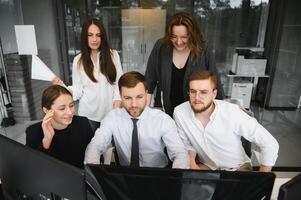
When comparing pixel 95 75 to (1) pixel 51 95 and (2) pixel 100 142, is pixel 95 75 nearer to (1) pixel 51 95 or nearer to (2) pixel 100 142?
(1) pixel 51 95

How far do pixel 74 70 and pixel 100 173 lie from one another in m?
1.36

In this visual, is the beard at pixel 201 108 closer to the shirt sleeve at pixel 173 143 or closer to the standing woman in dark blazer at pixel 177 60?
the shirt sleeve at pixel 173 143

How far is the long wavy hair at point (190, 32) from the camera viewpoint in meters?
1.65

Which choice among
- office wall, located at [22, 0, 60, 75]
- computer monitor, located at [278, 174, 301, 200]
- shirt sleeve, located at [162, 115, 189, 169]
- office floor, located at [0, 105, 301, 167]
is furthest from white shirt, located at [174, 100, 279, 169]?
office wall, located at [22, 0, 60, 75]

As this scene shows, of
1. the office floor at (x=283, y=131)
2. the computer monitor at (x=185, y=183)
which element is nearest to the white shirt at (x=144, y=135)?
the computer monitor at (x=185, y=183)

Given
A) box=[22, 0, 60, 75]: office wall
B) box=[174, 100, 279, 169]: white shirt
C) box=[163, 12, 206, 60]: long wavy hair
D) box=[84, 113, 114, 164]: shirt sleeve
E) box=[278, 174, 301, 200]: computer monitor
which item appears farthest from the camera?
box=[22, 0, 60, 75]: office wall

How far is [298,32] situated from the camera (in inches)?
166

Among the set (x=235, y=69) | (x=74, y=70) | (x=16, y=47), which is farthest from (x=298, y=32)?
(x=16, y=47)

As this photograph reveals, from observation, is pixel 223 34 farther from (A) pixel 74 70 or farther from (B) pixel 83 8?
(A) pixel 74 70

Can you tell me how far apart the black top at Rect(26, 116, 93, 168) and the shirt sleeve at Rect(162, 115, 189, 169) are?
46cm

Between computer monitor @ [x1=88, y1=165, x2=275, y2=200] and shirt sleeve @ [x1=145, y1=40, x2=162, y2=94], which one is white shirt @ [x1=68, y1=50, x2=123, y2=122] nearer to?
shirt sleeve @ [x1=145, y1=40, x2=162, y2=94]

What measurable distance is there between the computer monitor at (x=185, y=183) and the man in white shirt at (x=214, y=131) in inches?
29.2

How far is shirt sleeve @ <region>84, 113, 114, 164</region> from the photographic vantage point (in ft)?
4.26

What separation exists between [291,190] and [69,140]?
1162mm
